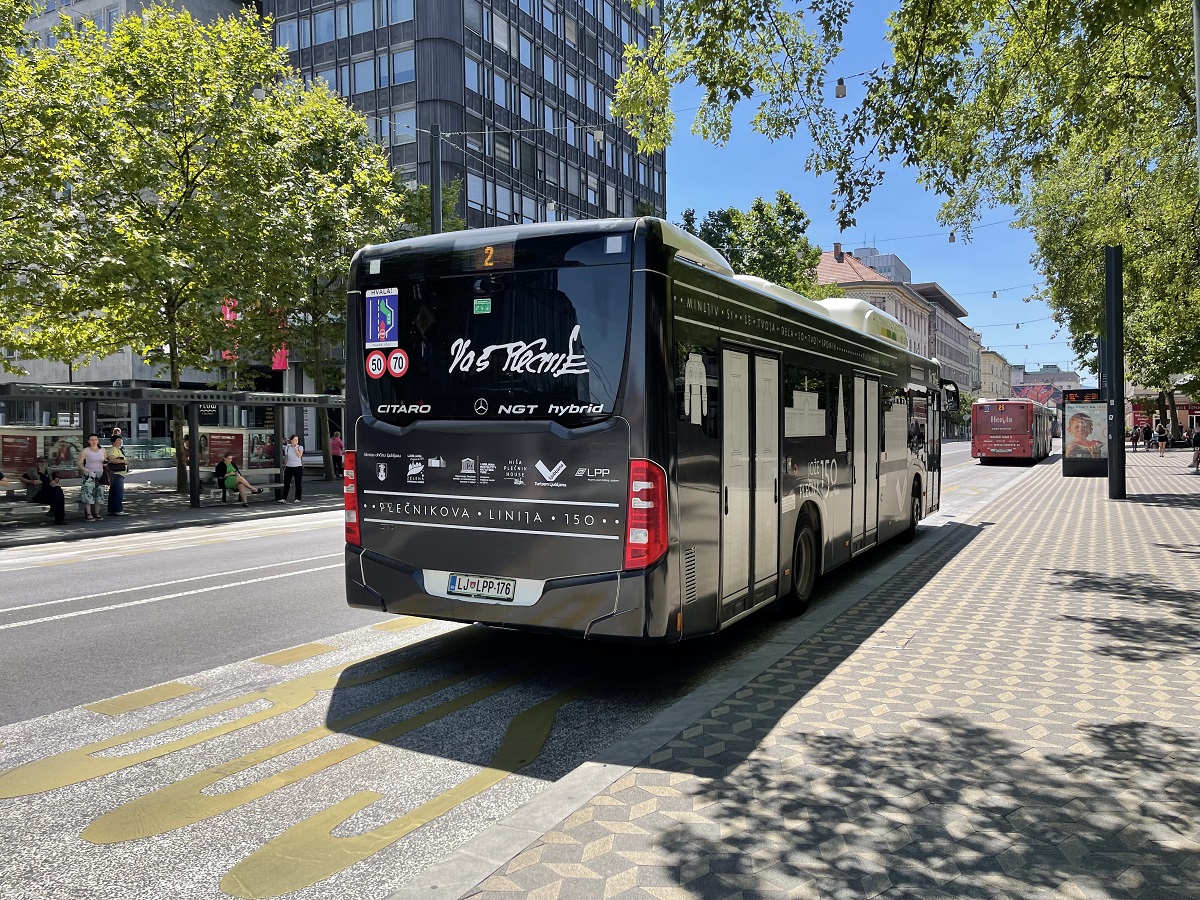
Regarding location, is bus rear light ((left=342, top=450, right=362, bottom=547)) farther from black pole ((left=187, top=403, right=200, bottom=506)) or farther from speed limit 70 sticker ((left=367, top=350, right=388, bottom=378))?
black pole ((left=187, top=403, right=200, bottom=506))

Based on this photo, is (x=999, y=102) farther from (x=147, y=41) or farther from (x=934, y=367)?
(x=147, y=41)

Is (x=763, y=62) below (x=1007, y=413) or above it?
above

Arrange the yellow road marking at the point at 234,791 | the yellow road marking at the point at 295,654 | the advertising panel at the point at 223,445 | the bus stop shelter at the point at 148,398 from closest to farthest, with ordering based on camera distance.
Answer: the yellow road marking at the point at 234,791 → the yellow road marking at the point at 295,654 → the bus stop shelter at the point at 148,398 → the advertising panel at the point at 223,445

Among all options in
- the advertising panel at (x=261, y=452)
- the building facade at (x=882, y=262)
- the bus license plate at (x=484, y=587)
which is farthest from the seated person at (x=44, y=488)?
the building facade at (x=882, y=262)

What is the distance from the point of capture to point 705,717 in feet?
16.0

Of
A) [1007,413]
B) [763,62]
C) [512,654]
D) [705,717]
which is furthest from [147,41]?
[1007,413]

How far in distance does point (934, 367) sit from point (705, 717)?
10.5 m

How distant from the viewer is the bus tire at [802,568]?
306 inches

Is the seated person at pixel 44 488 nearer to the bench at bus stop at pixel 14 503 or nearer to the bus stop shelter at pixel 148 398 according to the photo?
the bench at bus stop at pixel 14 503

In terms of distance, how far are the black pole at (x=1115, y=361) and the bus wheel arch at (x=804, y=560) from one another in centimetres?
1380

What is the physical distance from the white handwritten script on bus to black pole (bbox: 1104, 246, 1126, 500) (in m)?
17.0

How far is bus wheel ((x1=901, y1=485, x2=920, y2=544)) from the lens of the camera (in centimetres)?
1265

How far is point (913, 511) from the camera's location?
12.9m

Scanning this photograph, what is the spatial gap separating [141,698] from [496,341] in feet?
9.86
